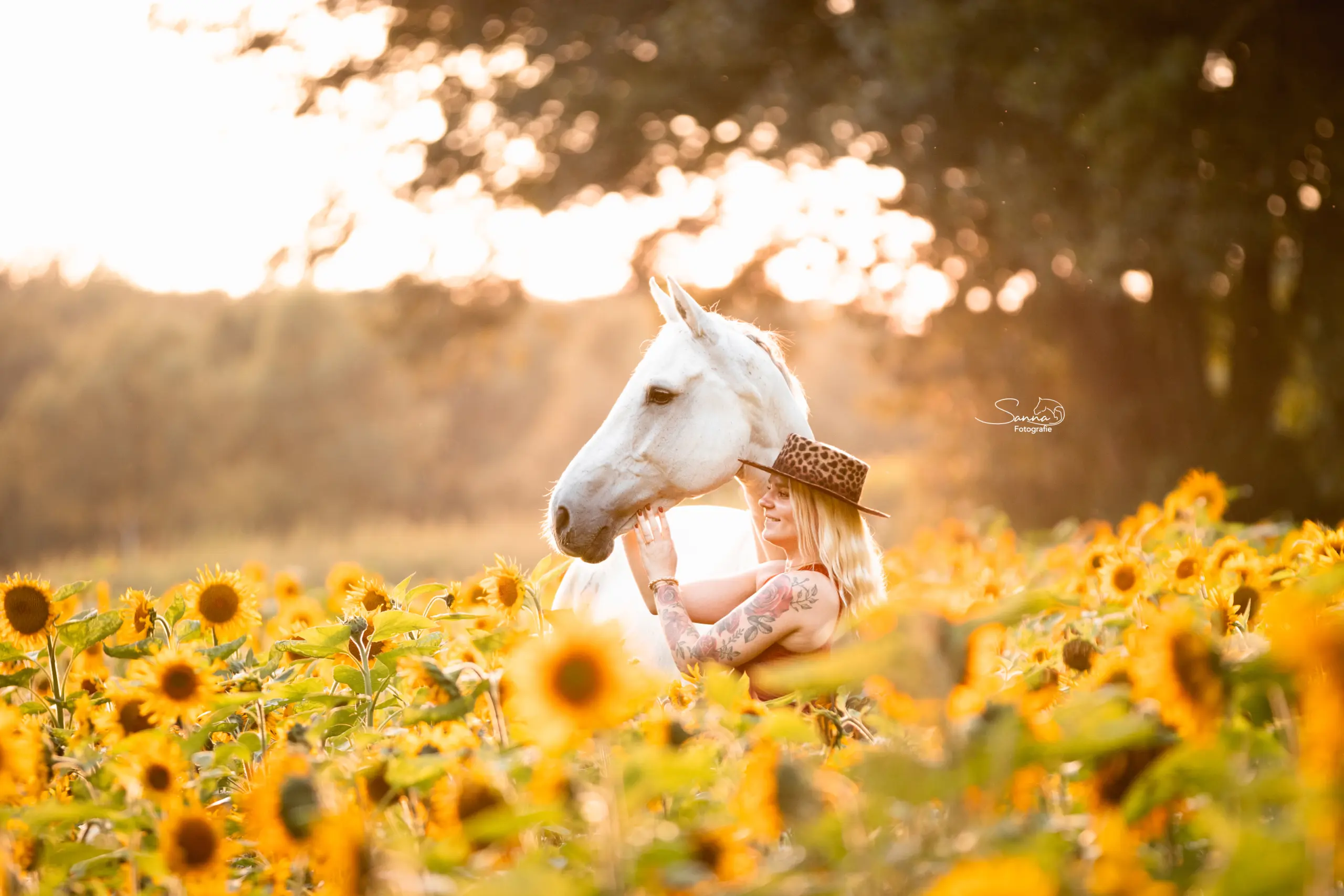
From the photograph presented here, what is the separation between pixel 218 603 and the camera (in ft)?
8.27

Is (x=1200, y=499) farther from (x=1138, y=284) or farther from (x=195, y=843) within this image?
(x=1138, y=284)

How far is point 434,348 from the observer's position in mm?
12328

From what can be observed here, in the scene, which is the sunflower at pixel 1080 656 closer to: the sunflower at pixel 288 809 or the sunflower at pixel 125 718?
the sunflower at pixel 288 809

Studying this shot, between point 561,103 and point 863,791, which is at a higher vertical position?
point 561,103

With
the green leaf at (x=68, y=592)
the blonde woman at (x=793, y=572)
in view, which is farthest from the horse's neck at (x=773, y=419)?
the green leaf at (x=68, y=592)

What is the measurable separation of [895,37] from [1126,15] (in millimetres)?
1708

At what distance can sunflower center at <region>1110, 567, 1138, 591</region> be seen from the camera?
111 inches

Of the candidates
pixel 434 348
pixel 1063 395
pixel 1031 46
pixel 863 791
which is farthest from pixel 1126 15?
pixel 863 791

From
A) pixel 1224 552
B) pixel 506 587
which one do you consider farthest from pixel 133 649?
pixel 1224 552

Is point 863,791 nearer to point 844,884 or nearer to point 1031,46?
point 844,884

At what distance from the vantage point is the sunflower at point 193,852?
4.64 feet

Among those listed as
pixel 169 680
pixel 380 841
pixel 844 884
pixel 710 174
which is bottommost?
pixel 844 884

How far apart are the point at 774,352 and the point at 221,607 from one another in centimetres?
173

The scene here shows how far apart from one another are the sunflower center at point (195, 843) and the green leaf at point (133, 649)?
1.06 metres
